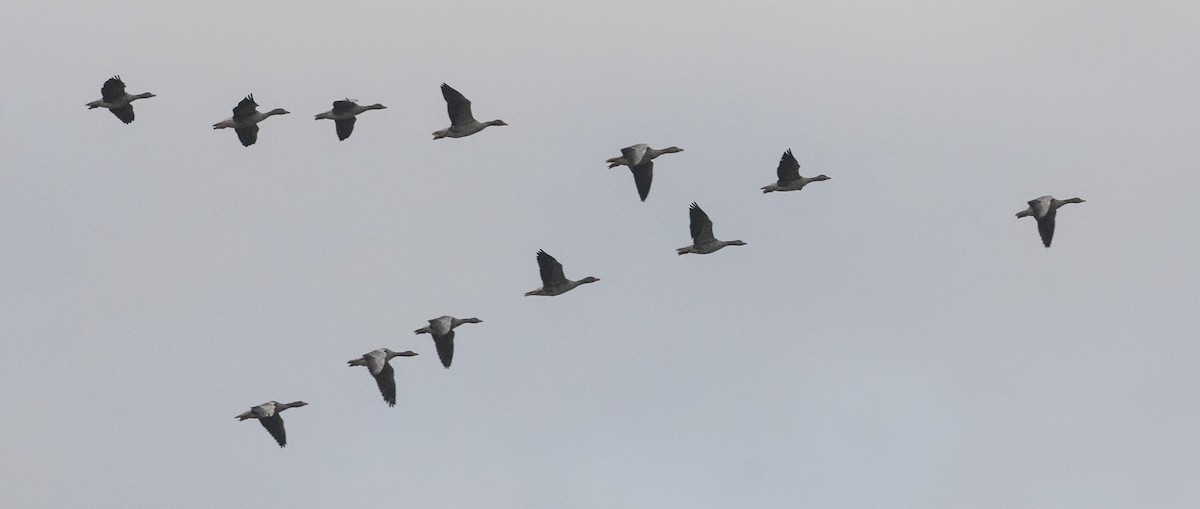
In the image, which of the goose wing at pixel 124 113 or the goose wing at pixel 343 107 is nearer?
the goose wing at pixel 343 107

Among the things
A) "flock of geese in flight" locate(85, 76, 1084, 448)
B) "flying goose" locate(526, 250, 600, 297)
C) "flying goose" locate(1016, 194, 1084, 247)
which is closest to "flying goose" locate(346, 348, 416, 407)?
"flock of geese in flight" locate(85, 76, 1084, 448)

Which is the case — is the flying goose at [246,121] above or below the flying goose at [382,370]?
above

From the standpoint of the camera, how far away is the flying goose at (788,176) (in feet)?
189

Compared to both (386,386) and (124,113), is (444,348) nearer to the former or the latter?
(386,386)

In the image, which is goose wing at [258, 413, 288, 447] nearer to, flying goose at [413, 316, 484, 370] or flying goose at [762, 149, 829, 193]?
flying goose at [413, 316, 484, 370]

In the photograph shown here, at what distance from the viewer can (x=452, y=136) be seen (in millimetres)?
57938

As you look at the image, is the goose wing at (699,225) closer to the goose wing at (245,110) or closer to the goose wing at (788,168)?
the goose wing at (788,168)

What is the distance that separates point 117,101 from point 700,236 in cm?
1462

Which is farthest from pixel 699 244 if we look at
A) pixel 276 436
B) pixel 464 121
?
pixel 276 436

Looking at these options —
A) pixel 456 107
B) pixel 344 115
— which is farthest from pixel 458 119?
pixel 344 115

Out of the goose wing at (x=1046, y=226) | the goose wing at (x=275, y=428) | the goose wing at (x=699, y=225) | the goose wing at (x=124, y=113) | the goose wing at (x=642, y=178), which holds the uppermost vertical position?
the goose wing at (x=124, y=113)

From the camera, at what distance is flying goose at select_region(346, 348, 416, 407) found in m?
55.0

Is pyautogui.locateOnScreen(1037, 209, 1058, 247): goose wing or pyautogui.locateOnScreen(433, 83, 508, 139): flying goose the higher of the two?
pyautogui.locateOnScreen(433, 83, 508, 139): flying goose

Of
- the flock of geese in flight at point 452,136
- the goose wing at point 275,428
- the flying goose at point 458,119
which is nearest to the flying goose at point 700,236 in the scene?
the flock of geese in flight at point 452,136
